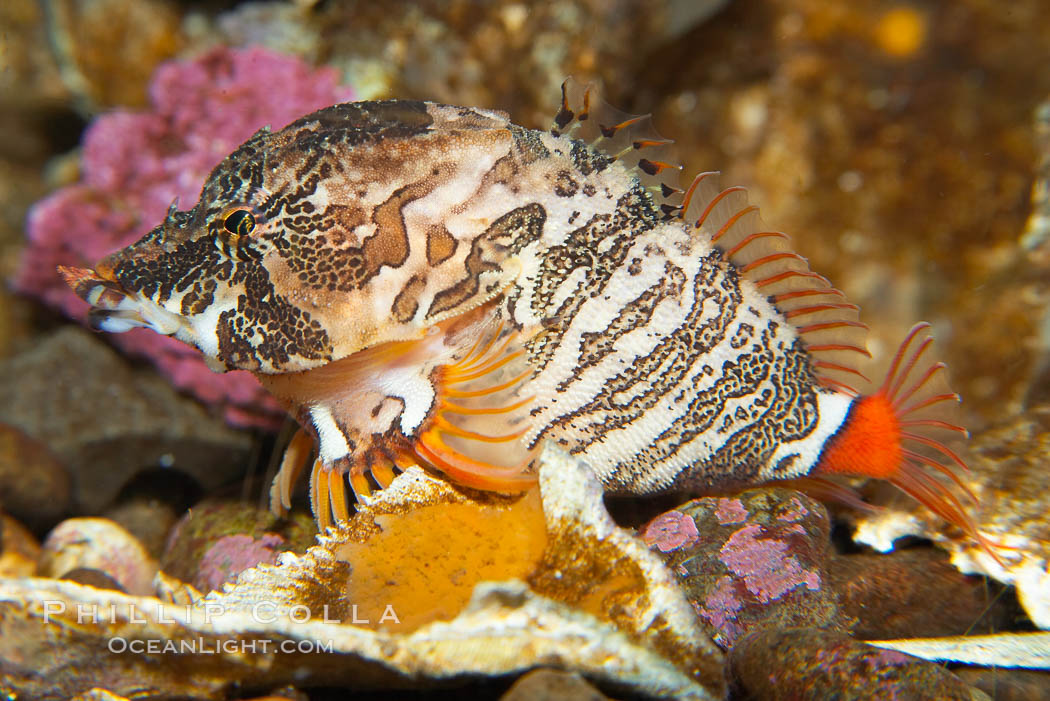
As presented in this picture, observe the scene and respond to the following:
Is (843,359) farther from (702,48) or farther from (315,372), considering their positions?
(702,48)

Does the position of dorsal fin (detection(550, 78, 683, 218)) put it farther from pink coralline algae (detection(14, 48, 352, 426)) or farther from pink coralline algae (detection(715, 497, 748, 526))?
pink coralline algae (detection(14, 48, 352, 426))

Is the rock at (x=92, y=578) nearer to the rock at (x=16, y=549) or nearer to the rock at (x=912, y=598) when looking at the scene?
the rock at (x=16, y=549)

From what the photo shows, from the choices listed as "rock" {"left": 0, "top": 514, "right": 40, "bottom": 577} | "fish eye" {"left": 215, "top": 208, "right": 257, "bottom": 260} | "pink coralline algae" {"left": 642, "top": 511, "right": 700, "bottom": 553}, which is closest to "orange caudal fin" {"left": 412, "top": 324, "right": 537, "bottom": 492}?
→ "pink coralline algae" {"left": 642, "top": 511, "right": 700, "bottom": 553}

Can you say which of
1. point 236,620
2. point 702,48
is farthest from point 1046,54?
point 236,620

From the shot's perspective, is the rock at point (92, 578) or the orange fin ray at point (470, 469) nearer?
the orange fin ray at point (470, 469)

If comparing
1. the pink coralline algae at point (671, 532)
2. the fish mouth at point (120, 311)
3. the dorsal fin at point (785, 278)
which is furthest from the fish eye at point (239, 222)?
the pink coralline algae at point (671, 532)

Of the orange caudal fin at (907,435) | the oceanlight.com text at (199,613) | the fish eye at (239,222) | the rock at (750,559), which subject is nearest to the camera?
the oceanlight.com text at (199,613)
